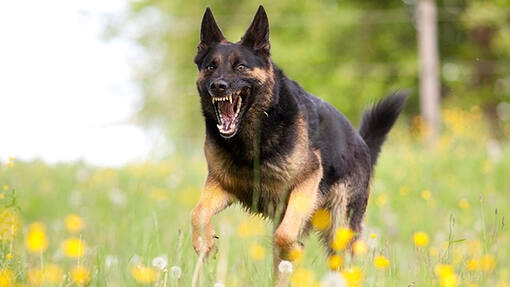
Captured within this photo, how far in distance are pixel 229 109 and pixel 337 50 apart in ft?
67.6

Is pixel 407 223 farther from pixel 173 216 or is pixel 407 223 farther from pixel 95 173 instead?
pixel 95 173

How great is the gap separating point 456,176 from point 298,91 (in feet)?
18.6

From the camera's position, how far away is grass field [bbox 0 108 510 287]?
141 inches

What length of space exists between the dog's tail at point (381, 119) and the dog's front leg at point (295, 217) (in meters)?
1.34

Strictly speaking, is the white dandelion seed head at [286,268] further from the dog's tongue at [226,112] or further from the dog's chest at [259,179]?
the dog's tongue at [226,112]

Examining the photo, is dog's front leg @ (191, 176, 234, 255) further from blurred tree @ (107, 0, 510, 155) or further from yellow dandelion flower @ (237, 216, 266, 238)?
blurred tree @ (107, 0, 510, 155)

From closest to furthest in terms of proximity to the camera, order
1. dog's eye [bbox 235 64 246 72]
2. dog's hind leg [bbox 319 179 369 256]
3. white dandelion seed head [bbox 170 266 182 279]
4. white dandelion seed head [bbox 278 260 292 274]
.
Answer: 1. white dandelion seed head [bbox 278 260 292 274]
2. white dandelion seed head [bbox 170 266 182 279]
3. dog's eye [bbox 235 64 246 72]
4. dog's hind leg [bbox 319 179 369 256]

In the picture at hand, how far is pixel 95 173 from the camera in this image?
974 cm

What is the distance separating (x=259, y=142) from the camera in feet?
13.8

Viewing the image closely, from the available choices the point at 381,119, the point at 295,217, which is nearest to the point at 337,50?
the point at 381,119

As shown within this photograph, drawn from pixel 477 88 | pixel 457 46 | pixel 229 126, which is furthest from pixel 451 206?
pixel 457 46

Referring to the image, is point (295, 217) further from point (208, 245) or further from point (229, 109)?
point (229, 109)

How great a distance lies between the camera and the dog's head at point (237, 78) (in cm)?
418

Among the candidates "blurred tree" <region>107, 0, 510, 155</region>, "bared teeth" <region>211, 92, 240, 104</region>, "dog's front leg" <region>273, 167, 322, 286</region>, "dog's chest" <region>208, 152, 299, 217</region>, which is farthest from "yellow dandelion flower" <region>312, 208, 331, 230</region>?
"blurred tree" <region>107, 0, 510, 155</region>
